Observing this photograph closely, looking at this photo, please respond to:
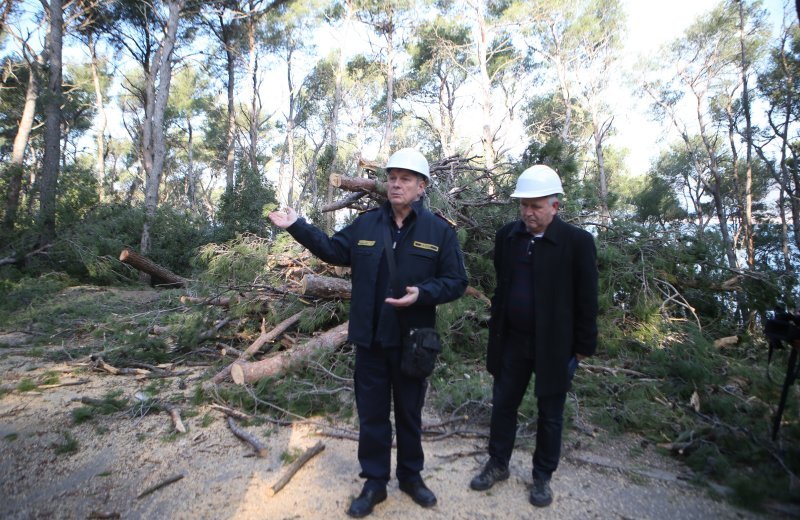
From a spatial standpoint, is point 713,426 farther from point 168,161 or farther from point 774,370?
point 168,161

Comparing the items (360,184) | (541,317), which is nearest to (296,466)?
(541,317)

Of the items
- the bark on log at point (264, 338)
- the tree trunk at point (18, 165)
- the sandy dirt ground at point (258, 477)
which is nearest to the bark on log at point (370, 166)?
the bark on log at point (264, 338)

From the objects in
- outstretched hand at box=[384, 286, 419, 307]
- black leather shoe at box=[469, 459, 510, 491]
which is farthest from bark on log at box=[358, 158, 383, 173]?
black leather shoe at box=[469, 459, 510, 491]

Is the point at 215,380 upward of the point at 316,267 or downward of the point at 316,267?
downward

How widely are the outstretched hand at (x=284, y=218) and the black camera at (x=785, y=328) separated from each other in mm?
2921

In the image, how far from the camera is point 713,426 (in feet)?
10.9

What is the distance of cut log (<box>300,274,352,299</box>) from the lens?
15.8 feet

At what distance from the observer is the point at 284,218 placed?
2.48 metres

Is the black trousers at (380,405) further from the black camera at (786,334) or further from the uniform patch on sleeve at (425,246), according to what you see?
the black camera at (786,334)

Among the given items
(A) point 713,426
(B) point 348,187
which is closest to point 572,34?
(B) point 348,187

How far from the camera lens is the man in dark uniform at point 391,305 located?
7.78 feet

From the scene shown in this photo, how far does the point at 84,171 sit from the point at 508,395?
13.1 meters

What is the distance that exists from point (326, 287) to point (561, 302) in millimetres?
2962

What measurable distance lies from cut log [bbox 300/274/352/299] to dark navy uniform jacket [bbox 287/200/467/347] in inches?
92.2
